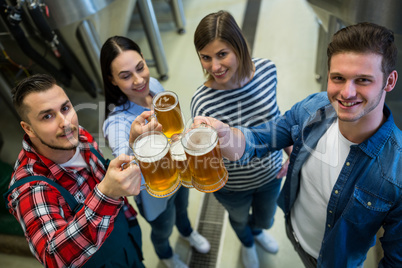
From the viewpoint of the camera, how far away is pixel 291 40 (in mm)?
4000

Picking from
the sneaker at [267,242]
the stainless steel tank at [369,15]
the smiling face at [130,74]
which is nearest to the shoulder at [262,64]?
the smiling face at [130,74]

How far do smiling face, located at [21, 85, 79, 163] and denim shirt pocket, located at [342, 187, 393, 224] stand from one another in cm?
115

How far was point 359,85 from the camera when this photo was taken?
1.03 meters

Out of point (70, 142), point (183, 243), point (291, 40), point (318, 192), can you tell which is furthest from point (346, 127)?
point (291, 40)

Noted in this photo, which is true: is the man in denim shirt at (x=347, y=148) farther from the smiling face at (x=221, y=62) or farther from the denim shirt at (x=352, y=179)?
the smiling face at (x=221, y=62)

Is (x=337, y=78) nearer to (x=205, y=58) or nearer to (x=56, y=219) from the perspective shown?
(x=205, y=58)

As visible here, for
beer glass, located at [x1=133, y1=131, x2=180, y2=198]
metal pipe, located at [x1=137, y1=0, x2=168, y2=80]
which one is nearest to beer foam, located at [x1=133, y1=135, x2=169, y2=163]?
beer glass, located at [x1=133, y1=131, x2=180, y2=198]

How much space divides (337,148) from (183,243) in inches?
62.6

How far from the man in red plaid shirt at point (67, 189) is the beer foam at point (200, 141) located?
200 mm

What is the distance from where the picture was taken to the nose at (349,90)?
3.34ft

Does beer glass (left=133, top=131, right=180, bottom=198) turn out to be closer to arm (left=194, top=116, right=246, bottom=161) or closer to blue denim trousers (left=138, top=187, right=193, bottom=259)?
arm (left=194, top=116, right=246, bottom=161)

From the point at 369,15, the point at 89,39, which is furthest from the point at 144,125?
the point at 89,39

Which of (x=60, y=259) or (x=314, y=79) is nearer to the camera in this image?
(x=60, y=259)

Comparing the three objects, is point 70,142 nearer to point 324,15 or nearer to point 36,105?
point 36,105
